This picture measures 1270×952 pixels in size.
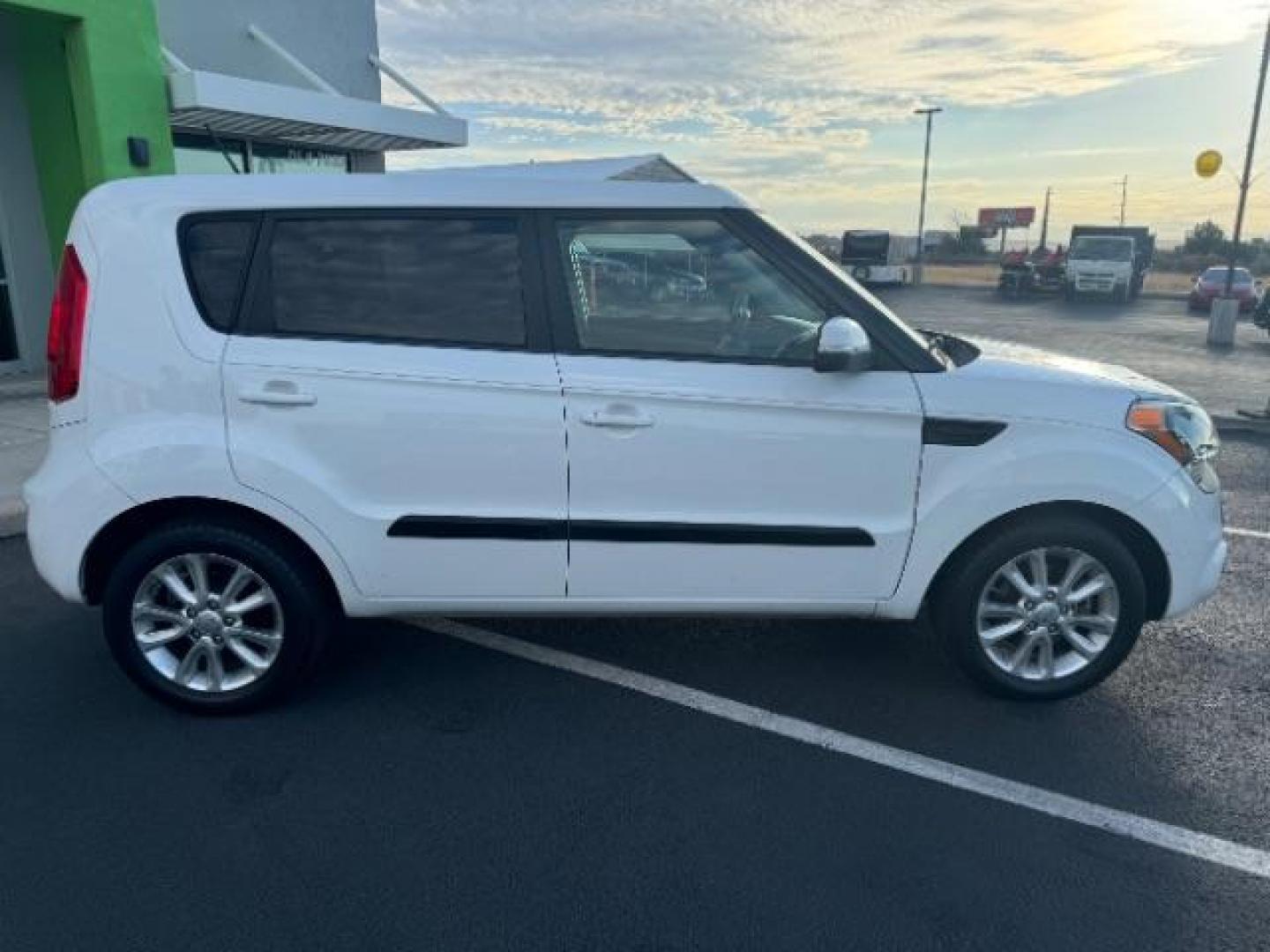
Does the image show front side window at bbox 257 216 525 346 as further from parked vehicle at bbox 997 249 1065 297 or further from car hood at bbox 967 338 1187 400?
parked vehicle at bbox 997 249 1065 297

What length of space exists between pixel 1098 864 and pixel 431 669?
2456 millimetres

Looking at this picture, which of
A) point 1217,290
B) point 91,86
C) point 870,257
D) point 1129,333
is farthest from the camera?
point 870,257

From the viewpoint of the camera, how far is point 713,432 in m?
3.12

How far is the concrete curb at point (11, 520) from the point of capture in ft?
17.1

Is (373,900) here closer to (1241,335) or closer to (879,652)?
(879,652)

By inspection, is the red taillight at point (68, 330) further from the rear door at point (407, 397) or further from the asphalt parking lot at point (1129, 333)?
the asphalt parking lot at point (1129, 333)

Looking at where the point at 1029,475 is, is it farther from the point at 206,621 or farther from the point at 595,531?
the point at 206,621

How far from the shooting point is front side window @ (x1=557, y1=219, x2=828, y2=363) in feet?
10.5

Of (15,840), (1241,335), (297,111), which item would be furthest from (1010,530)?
→ (1241,335)

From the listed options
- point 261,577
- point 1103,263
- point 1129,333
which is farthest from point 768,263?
point 1103,263

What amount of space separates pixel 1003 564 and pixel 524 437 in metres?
1.81

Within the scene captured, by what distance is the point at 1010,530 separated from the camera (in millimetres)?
3270

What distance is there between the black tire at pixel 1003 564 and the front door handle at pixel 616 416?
1318 millimetres

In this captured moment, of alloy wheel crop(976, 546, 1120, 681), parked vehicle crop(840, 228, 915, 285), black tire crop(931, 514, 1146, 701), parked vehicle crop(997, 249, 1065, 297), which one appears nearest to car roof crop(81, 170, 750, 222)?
A: black tire crop(931, 514, 1146, 701)
